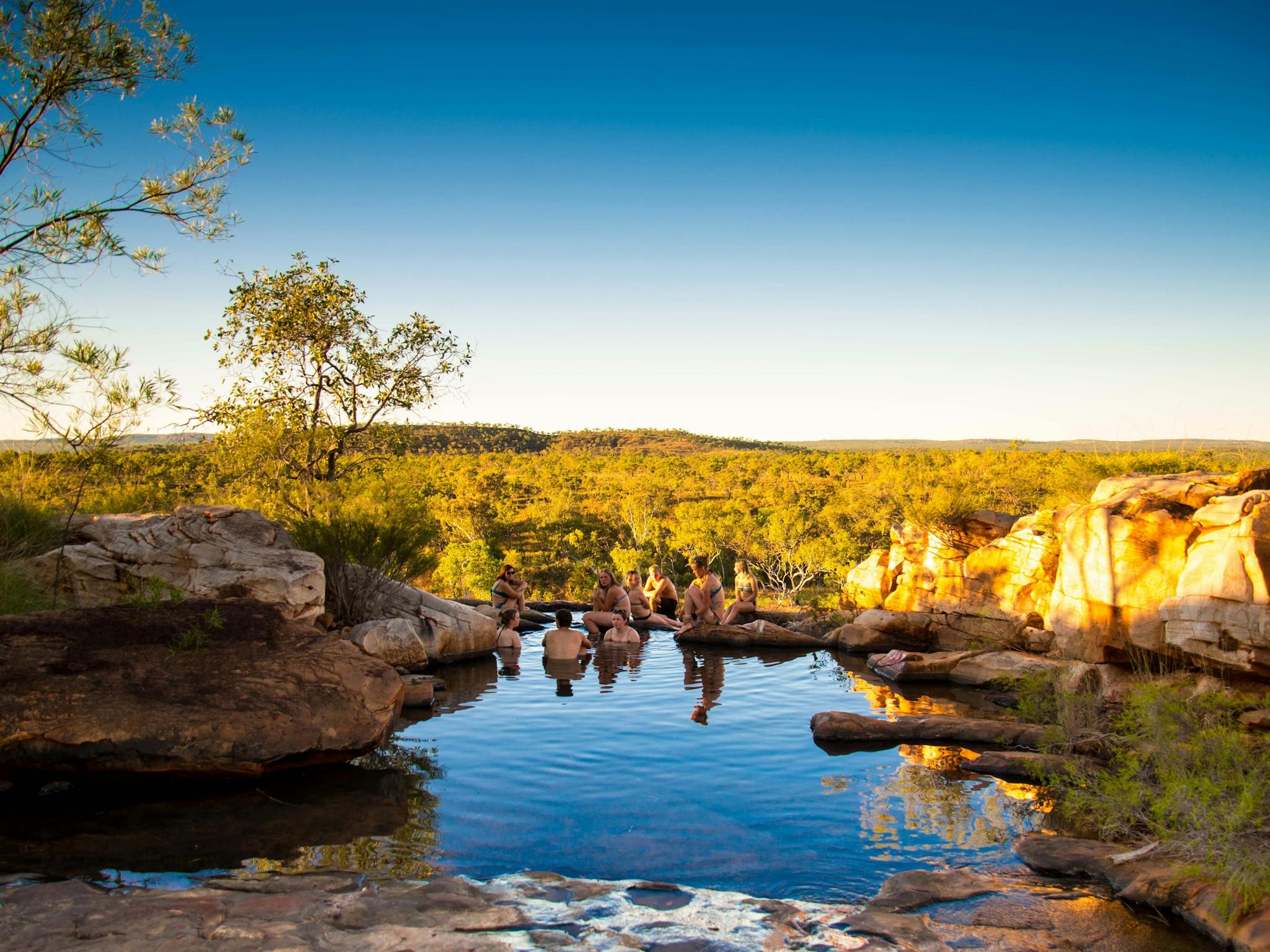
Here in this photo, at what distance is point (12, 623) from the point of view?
7.40m

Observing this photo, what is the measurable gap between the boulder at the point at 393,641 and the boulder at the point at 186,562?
1.08 meters

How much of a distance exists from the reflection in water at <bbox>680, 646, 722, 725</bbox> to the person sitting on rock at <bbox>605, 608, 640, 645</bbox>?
0.91 meters

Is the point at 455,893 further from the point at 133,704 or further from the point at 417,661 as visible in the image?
the point at 417,661

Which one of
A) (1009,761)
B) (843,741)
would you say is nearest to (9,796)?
(843,741)

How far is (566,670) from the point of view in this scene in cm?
1350

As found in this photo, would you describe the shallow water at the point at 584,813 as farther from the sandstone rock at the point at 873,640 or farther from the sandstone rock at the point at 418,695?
the sandstone rock at the point at 873,640

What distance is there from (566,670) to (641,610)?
5.43m

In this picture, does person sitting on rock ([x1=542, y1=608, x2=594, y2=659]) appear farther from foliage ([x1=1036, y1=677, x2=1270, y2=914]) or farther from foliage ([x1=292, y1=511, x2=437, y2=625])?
foliage ([x1=1036, y1=677, x2=1270, y2=914])

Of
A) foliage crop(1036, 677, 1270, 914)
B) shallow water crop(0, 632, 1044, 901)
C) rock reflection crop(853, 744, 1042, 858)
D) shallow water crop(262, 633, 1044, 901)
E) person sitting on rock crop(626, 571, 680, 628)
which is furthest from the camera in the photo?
person sitting on rock crop(626, 571, 680, 628)

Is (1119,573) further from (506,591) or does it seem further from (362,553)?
(506,591)

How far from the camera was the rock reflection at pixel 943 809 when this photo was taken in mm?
6473

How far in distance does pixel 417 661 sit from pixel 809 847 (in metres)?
8.10

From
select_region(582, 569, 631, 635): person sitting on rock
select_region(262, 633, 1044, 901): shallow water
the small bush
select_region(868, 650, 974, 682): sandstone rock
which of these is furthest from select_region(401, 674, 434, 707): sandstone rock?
select_region(868, 650, 974, 682): sandstone rock

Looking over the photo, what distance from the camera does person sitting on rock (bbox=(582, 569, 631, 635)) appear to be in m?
17.2
